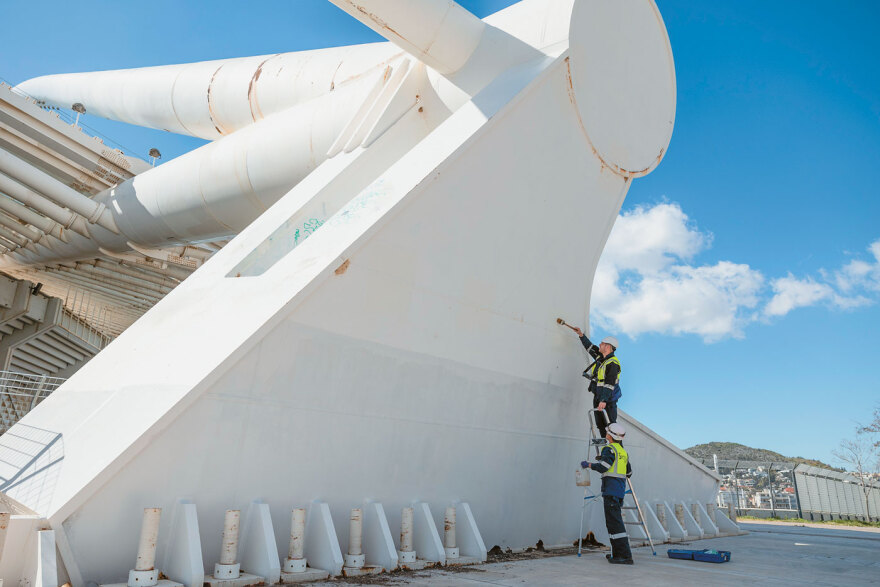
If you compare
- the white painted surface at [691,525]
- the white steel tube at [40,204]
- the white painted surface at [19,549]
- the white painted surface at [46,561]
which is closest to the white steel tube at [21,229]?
the white steel tube at [40,204]

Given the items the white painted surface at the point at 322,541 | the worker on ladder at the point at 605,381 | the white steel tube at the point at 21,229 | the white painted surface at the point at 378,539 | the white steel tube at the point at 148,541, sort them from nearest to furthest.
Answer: the white steel tube at the point at 148,541, the white painted surface at the point at 322,541, the white painted surface at the point at 378,539, the worker on ladder at the point at 605,381, the white steel tube at the point at 21,229

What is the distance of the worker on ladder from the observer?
689 cm

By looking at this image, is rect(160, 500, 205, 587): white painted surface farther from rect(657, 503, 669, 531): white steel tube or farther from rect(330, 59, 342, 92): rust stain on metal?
rect(330, 59, 342, 92): rust stain on metal

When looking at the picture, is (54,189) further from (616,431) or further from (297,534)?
(616,431)

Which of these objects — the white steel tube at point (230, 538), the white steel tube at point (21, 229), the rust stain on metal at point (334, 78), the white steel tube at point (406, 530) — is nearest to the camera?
the white steel tube at point (230, 538)

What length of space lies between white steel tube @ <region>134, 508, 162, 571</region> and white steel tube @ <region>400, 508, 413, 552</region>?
6.60 feet

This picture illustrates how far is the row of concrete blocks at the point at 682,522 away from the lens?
7980 mm

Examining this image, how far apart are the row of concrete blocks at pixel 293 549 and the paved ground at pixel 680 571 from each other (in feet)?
0.81

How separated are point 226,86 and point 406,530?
9213 millimetres

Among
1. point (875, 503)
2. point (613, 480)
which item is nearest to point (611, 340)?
point (613, 480)

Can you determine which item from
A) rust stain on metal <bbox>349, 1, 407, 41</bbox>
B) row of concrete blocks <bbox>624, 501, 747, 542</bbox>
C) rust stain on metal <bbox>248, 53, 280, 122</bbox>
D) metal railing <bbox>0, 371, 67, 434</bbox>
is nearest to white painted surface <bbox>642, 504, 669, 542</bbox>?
row of concrete blocks <bbox>624, 501, 747, 542</bbox>

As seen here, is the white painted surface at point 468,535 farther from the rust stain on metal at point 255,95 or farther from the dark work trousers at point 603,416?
the rust stain on metal at point 255,95

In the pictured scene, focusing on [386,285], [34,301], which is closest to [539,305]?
[386,285]

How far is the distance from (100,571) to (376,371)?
7.84 feet
